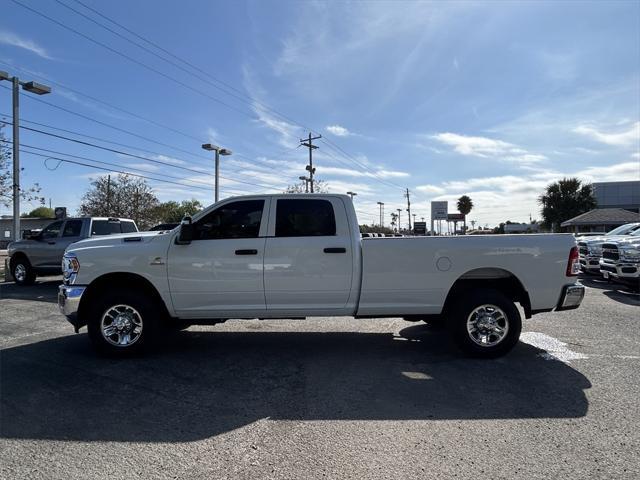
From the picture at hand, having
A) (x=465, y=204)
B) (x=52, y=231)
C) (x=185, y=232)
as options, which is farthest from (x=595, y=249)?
(x=465, y=204)

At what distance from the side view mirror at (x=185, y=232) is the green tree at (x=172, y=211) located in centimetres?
2898

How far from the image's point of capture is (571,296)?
5.54 metres

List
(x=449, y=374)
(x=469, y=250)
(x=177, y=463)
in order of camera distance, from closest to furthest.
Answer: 1. (x=177, y=463)
2. (x=449, y=374)
3. (x=469, y=250)

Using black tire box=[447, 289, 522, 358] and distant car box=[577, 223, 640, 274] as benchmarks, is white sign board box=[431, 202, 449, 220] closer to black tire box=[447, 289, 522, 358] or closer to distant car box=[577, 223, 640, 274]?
distant car box=[577, 223, 640, 274]

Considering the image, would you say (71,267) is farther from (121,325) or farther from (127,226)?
(127,226)

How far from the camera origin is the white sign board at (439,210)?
40.7m

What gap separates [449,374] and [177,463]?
311cm

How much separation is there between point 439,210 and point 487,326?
36745 mm

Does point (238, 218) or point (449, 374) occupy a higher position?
point (238, 218)

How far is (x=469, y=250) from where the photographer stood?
552cm

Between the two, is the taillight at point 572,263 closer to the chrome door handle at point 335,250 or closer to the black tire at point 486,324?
the black tire at point 486,324

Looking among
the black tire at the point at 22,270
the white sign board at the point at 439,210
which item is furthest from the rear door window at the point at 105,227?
the white sign board at the point at 439,210

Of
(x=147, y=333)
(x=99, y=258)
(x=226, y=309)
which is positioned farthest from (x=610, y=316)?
(x=99, y=258)

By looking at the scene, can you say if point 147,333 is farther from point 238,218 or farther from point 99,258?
point 238,218
